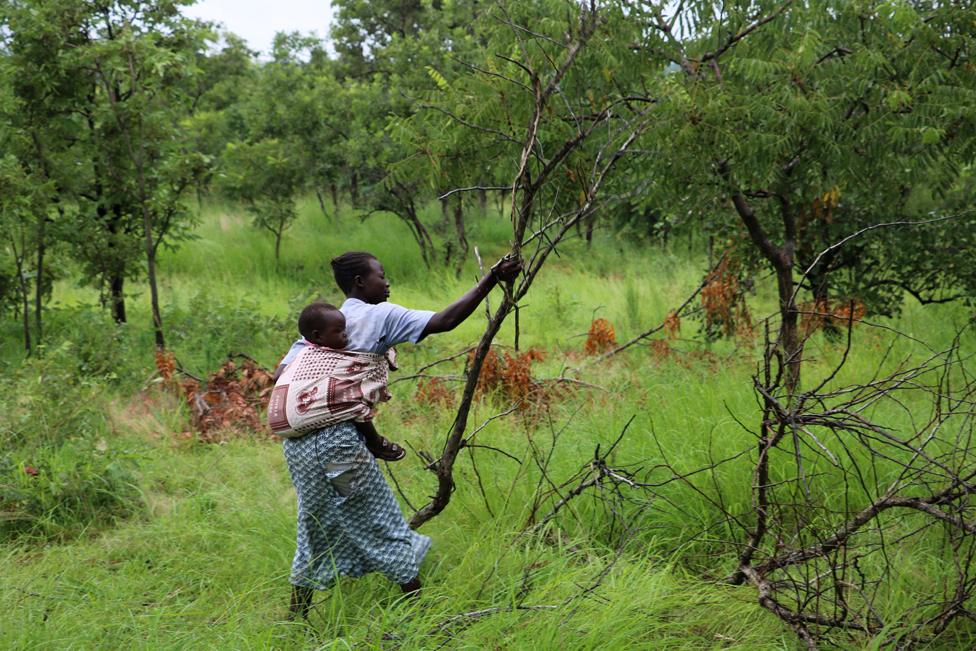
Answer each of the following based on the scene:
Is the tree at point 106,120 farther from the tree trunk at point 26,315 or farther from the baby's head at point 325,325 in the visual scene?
the baby's head at point 325,325

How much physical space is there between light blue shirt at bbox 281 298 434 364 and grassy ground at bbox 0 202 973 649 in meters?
0.86

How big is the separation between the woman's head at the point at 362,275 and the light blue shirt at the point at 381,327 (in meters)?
0.05

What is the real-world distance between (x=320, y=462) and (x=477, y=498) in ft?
3.63

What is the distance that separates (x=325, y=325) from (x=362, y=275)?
24 cm

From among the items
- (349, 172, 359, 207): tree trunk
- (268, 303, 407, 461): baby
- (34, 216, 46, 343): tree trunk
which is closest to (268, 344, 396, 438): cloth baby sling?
(268, 303, 407, 461): baby

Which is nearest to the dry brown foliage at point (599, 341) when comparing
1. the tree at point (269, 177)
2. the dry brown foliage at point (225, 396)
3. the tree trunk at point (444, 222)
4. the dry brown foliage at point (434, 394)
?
the dry brown foliage at point (434, 394)

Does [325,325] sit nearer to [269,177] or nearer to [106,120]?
[106,120]

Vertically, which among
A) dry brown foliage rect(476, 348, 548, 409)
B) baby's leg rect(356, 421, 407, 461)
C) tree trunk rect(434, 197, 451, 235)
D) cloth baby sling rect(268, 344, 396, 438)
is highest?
tree trunk rect(434, 197, 451, 235)

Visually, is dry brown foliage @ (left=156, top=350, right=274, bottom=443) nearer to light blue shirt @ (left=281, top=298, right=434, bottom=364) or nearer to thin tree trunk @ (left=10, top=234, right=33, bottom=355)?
thin tree trunk @ (left=10, top=234, right=33, bottom=355)

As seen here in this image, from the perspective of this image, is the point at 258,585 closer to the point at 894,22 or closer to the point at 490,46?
the point at 490,46

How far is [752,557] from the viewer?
Answer: 345cm

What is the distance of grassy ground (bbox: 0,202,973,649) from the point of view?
9.61 ft

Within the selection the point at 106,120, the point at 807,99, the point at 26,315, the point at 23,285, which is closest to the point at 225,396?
the point at 26,315

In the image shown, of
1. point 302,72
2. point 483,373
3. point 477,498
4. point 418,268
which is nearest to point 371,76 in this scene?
point 302,72
